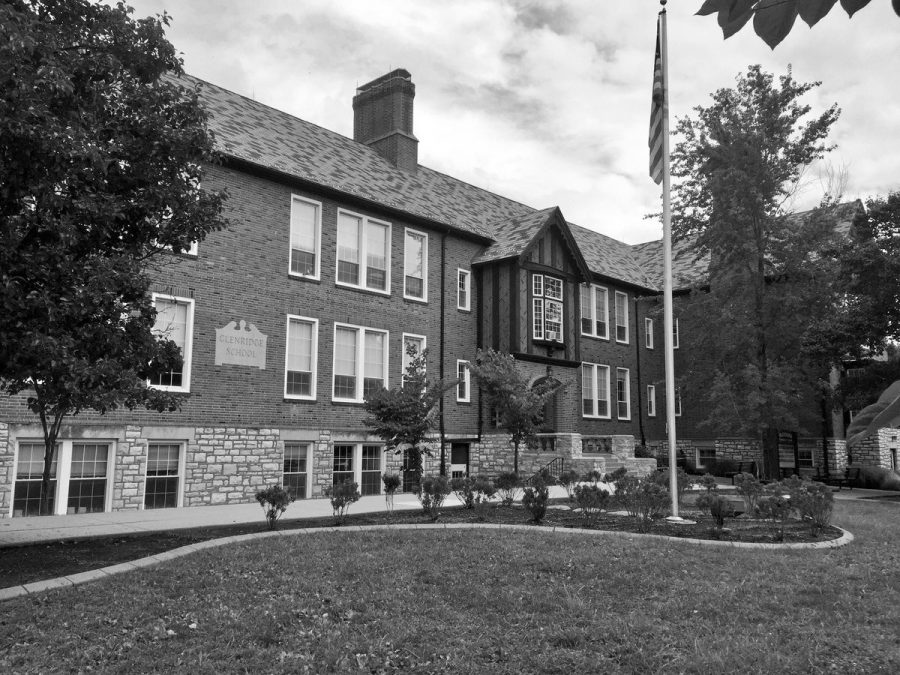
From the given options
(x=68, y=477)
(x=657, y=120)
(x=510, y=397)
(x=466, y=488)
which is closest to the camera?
(x=466, y=488)

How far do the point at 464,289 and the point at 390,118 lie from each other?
702 centimetres

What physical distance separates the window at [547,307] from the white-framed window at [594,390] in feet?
15.0

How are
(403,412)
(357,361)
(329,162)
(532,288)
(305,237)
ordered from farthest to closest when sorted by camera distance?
(532,288) → (329,162) → (357,361) → (305,237) → (403,412)

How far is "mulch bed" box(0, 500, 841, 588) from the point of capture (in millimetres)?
9058

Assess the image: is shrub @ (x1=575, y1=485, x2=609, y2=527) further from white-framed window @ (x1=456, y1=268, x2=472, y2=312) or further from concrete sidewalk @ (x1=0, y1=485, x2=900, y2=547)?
white-framed window @ (x1=456, y1=268, x2=472, y2=312)

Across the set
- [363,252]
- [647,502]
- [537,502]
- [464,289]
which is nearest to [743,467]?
[464,289]

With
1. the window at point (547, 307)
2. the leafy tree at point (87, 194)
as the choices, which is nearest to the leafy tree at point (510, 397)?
the window at point (547, 307)

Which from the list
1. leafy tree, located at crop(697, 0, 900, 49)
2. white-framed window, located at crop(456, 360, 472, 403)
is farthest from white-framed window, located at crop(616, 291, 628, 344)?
leafy tree, located at crop(697, 0, 900, 49)

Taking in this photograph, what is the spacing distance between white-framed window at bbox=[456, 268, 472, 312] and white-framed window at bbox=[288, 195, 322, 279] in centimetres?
578

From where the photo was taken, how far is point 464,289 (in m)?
25.2

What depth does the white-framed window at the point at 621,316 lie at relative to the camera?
32.4m

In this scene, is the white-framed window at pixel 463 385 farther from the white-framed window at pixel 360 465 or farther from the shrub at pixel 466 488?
the shrub at pixel 466 488

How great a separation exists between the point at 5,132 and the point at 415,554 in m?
6.47

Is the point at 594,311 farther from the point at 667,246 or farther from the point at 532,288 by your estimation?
the point at 667,246
